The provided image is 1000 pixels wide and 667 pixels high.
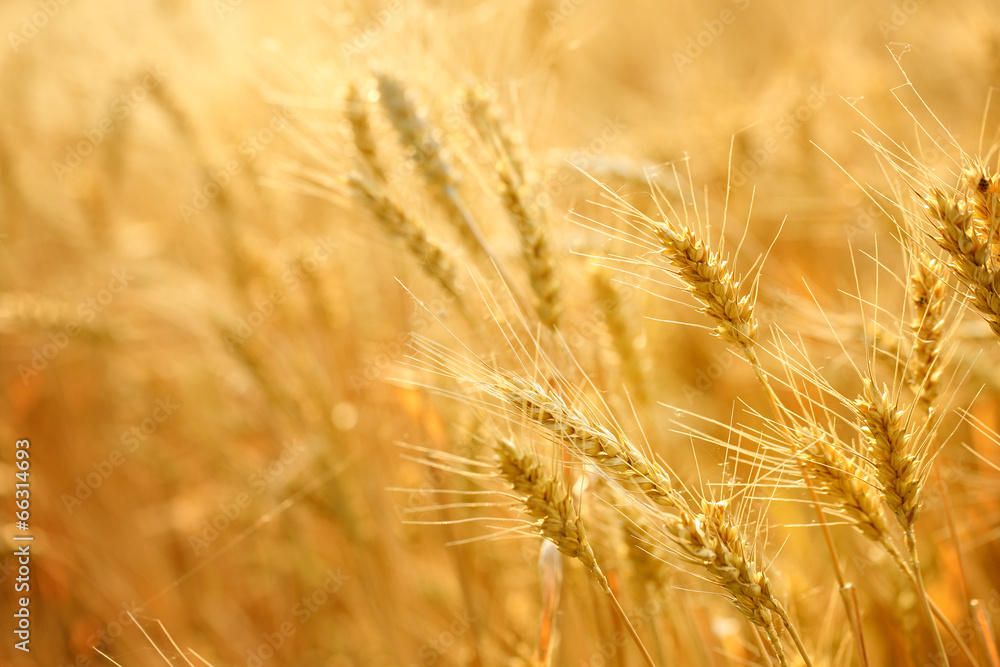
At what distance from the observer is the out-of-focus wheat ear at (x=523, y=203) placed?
1215mm

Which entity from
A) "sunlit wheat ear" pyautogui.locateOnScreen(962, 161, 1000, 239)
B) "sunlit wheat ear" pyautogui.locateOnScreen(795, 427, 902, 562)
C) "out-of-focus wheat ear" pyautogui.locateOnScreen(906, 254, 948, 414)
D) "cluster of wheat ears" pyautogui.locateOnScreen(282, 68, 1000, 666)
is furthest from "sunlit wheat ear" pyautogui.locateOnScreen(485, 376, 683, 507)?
"sunlit wheat ear" pyautogui.locateOnScreen(962, 161, 1000, 239)

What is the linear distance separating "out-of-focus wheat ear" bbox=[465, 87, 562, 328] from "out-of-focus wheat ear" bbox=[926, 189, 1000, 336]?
24.4 inches

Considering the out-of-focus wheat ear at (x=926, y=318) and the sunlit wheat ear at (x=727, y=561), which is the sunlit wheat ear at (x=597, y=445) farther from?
the out-of-focus wheat ear at (x=926, y=318)

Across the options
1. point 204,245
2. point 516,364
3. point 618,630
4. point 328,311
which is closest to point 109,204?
point 204,245

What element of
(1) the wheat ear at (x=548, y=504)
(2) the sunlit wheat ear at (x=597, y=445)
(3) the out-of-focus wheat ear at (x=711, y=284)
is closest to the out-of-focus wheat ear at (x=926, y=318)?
(3) the out-of-focus wheat ear at (x=711, y=284)

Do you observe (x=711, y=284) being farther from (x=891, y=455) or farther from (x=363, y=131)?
(x=363, y=131)

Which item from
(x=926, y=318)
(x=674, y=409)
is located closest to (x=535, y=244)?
(x=674, y=409)

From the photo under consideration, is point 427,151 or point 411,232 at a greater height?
point 427,151

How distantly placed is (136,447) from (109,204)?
3.26 feet

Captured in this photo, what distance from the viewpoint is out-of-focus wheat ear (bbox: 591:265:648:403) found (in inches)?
55.1

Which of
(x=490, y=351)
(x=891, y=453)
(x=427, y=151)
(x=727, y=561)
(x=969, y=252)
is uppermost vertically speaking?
(x=427, y=151)

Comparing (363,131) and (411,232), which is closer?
(411,232)

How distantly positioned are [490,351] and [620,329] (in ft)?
1.68

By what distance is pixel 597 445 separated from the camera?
81 centimetres
